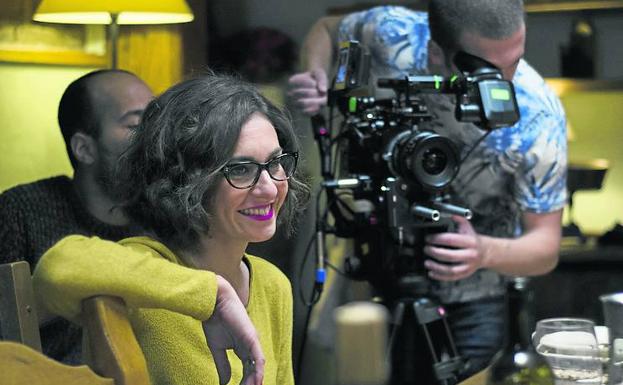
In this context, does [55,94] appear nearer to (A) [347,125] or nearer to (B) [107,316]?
(A) [347,125]

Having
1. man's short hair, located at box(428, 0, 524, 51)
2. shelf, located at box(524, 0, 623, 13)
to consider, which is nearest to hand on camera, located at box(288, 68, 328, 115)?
man's short hair, located at box(428, 0, 524, 51)

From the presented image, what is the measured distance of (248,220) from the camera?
62.2 inches

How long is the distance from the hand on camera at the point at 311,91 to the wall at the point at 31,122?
20.6 inches

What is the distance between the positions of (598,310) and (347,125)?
1998 mm

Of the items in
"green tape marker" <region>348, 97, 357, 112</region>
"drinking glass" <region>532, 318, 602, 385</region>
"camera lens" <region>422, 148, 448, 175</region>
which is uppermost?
"green tape marker" <region>348, 97, 357, 112</region>

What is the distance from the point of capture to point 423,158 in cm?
206

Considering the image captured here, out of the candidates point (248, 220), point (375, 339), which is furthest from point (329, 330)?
point (375, 339)

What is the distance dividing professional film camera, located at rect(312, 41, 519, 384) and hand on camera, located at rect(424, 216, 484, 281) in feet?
0.08

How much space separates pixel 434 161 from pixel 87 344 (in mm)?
1034

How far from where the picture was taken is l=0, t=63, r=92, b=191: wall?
7.96 feet

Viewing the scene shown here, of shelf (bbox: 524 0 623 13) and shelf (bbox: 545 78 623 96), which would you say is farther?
shelf (bbox: 545 78 623 96)

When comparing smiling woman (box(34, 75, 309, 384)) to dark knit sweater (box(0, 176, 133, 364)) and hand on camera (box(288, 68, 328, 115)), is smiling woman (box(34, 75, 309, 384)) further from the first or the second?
hand on camera (box(288, 68, 328, 115))

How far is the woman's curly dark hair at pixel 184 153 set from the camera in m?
1.56

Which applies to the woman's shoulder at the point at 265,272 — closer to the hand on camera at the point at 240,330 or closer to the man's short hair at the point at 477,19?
the hand on camera at the point at 240,330
